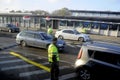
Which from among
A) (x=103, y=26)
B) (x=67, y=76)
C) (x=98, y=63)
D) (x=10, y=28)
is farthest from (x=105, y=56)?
(x=103, y=26)

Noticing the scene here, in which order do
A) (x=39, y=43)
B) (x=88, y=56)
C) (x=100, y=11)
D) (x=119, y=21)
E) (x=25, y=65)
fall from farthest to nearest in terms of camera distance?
1. (x=100, y=11)
2. (x=119, y=21)
3. (x=39, y=43)
4. (x=25, y=65)
5. (x=88, y=56)

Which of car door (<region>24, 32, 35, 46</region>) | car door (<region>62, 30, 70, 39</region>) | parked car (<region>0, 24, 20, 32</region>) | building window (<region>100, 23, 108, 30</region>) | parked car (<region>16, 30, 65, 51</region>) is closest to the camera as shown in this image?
parked car (<region>16, 30, 65, 51</region>)

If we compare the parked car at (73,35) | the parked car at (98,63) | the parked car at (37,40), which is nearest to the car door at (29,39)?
the parked car at (37,40)

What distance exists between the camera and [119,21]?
38.6m

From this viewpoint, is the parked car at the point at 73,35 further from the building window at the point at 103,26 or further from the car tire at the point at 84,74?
the car tire at the point at 84,74

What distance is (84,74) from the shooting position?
10109mm

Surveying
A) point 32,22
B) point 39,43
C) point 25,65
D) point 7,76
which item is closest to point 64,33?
point 39,43

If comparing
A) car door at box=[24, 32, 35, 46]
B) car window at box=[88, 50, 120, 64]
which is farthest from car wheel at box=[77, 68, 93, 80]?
car door at box=[24, 32, 35, 46]

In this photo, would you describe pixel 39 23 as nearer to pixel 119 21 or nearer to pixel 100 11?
pixel 119 21

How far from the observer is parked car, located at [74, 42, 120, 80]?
365 inches

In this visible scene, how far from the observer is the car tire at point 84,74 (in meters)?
9.90

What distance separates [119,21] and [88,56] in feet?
98.7

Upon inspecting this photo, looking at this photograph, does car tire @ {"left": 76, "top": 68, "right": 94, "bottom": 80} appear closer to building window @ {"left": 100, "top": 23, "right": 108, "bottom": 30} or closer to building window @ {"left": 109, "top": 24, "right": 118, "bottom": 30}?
building window @ {"left": 109, "top": 24, "right": 118, "bottom": 30}

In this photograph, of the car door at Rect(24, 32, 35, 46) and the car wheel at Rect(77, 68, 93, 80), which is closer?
the car wheel at Rect(77, 68, 93, 80)
